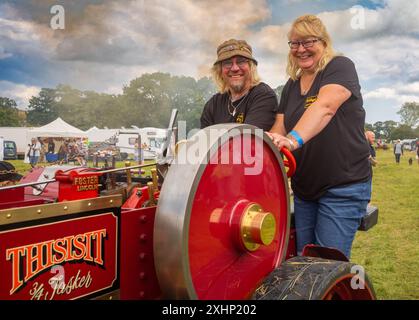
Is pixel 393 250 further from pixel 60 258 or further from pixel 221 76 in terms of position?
pixel 60 258

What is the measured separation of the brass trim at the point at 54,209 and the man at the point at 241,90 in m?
1.01

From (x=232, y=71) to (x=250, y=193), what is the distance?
3.24ft

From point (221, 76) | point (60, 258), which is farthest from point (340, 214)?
point (60, 258)

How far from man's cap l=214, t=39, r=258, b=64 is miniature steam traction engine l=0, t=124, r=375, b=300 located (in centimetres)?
83

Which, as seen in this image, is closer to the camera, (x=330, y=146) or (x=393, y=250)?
(x=330, y=146)

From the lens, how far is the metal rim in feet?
4.18

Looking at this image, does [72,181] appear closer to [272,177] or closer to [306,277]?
[272,177]

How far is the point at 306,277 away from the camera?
5.12 ft

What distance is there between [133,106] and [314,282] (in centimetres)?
1324

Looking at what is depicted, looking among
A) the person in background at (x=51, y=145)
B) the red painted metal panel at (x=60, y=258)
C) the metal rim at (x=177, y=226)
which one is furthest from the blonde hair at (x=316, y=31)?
the person in background at (x=51, y=145)

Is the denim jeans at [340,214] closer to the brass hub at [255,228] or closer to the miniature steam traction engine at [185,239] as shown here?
the miniature steam traction engine at [185,239]

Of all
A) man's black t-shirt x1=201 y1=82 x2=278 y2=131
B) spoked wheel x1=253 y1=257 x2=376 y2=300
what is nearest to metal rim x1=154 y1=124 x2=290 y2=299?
spoked wheel x1=253 y1=257 x2=376 y2=300

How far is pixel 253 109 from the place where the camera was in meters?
2.21
